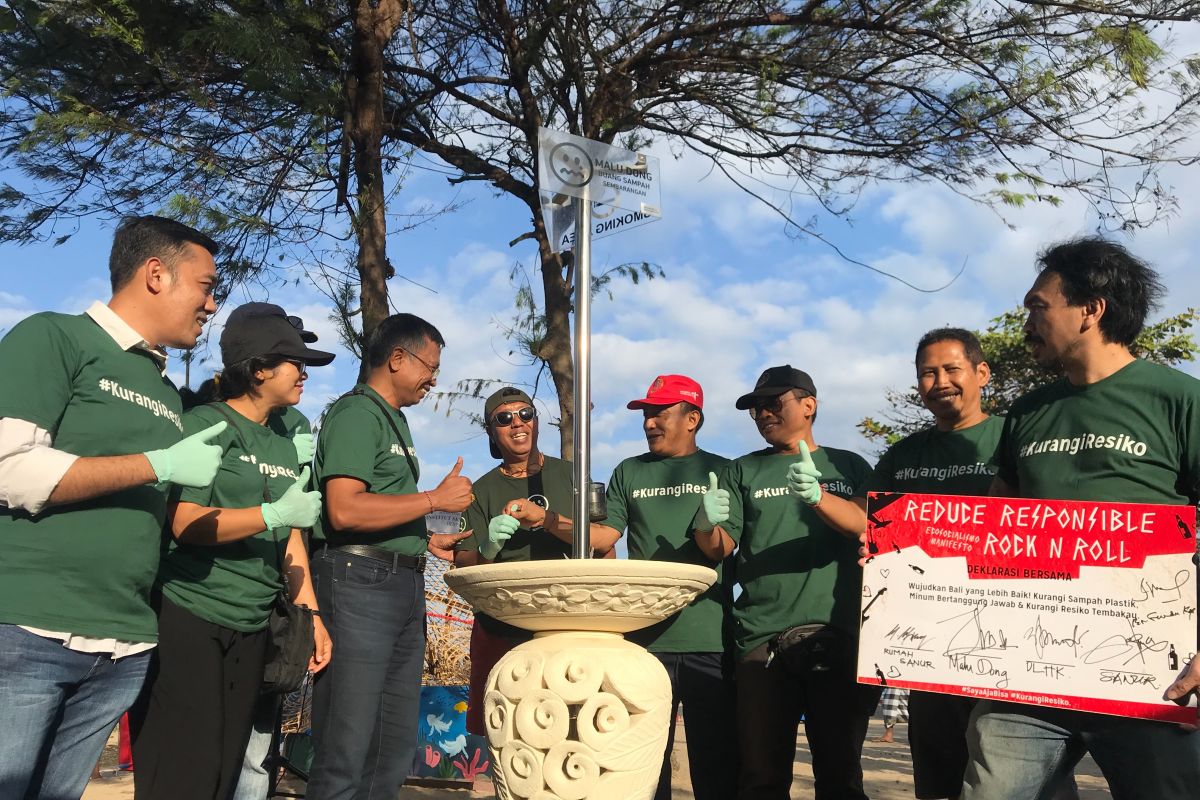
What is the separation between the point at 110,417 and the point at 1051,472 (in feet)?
7.71

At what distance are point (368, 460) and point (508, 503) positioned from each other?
0.67m

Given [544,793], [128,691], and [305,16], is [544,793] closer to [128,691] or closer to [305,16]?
[128,691]

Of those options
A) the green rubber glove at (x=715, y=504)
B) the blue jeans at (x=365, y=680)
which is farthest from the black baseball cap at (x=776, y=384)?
the blue jeans at (x=365, y=680)

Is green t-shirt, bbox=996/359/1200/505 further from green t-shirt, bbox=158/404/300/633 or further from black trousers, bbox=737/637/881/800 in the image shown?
green t-shirt, bbox=158/404/300/633

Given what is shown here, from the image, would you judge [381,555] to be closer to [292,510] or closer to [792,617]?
[292,510]

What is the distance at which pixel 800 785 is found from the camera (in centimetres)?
650

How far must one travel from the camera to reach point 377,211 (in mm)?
5270

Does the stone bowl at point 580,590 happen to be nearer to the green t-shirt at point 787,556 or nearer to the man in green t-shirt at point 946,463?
the green t-shirt at point 787,556

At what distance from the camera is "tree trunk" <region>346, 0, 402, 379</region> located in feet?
16.6

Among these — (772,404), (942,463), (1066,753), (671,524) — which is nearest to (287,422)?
(671,524)

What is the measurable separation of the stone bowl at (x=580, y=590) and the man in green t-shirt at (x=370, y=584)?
0.54 m

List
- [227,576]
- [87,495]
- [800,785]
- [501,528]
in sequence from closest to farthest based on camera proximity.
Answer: [87,495], [227,576], [501,528], [800,785]

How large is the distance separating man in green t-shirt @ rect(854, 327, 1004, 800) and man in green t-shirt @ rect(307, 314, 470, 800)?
1.58 metres

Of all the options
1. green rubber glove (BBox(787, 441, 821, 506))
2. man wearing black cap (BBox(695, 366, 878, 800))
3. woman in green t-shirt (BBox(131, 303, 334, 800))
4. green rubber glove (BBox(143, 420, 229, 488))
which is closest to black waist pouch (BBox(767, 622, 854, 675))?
man wearing black cap (BBox(695, 366, 878, 800))
